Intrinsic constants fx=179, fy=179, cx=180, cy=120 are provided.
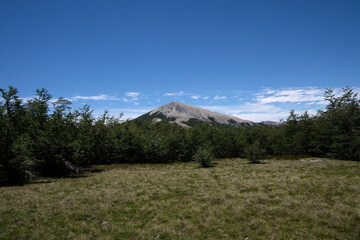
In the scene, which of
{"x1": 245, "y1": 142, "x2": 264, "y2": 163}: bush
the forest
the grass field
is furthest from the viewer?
{"x1": 245, "y1": 142, "x2": 264, "y2": 163}: bush

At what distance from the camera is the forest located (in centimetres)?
2134

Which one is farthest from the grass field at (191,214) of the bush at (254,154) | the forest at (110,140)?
the bush at (254,154)

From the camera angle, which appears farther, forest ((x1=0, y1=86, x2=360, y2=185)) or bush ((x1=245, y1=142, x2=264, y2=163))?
bush ((x1=245, y1=142, x2=264, y2=163))

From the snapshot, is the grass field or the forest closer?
the grass field

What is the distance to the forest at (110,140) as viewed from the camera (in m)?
21.3

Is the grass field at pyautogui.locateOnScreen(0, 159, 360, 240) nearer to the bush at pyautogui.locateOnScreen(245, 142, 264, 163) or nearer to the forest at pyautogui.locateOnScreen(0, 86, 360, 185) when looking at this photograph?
the forest at pyautogui.locateOnScreen(0, 86, 360, 185)

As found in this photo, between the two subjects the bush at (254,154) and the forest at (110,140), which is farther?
the bush at (254,154)

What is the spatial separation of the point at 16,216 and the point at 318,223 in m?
16.5

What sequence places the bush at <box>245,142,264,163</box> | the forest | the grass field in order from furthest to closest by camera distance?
the bush at <box>245,142,264,163</box>, the forest, the grass field

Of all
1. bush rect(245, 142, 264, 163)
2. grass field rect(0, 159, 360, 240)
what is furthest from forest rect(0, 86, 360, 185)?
grass field rect(0, 159, 360, 240)

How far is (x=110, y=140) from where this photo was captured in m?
42.9

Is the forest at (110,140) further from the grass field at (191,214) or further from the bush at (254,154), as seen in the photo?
the grass field at (191,214)

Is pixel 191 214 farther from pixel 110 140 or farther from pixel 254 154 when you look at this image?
pixel 110 140

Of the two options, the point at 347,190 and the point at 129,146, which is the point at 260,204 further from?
the point at 129,146
